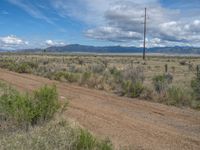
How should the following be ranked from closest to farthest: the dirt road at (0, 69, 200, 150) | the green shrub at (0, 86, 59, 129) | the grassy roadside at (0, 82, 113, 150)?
the grassy roadside at (0, 82, 113, 150)
the dirt road at (0, 69, 200, 150)
the green shrub at (0, 86, 59, 129)

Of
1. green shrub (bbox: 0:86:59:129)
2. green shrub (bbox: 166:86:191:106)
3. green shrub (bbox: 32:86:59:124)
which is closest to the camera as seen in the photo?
green shrub (bbox: 0:86:59:129)

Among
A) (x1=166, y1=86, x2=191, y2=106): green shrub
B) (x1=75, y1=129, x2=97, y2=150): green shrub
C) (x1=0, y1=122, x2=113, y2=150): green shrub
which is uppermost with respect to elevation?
(x1=75, y1=129, x2=97, y2=150): green shrub

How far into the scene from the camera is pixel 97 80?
23.1m

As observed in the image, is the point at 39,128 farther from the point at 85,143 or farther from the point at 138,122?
the point at 138,122

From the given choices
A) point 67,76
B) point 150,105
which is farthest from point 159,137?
point 67,76

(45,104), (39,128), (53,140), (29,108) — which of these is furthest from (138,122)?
(53,140)

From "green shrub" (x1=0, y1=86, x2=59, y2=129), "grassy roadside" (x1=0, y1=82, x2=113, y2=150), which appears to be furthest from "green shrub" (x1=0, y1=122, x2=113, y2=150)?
"green shrub" (x1=0, y1=86, x2=59, y2=129)

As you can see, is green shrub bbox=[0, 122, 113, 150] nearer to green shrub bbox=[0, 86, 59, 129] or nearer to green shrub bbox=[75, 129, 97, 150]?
green shrub bbox=[75, 129, 97, 150]

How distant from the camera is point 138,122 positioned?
11.5 metres

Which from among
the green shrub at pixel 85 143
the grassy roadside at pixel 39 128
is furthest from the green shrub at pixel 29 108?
the green shrub at pixel 85 143

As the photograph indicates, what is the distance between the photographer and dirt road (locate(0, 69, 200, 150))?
9.17 meters

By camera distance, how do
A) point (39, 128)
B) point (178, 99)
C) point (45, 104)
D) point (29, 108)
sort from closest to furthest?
1. point (39, 128)
2. point (29, 108)
3. point (45, 104)
4. point (178, 99)

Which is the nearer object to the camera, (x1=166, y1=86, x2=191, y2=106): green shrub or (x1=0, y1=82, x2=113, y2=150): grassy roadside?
(x1=0, y1=82, x2=113, y2=150): grassy roadside

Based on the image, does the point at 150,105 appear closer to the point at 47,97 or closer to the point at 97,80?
the point at 47,97
